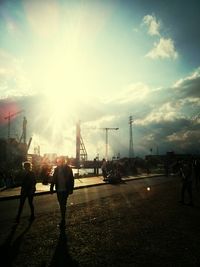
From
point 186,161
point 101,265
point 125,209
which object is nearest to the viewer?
point 101,265

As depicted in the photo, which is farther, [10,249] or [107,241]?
[107,241]

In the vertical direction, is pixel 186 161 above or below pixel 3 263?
above

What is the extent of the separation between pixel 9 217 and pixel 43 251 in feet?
17.7

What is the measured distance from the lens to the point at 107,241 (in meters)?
8.54

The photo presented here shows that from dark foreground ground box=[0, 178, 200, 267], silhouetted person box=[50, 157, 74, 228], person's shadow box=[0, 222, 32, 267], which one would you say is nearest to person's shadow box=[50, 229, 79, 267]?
dark foreground ground box=[0, 178, 200, 267]

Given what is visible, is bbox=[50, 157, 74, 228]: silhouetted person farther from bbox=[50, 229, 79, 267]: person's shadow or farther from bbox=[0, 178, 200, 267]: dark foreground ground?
bbox=[50, 229, 79, 267]: person's shadow

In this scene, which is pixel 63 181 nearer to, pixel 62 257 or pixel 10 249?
pixel 10 249

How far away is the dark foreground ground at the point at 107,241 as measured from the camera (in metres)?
6.85

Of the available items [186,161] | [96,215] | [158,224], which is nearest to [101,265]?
[158,224]

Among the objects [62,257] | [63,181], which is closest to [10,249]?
[62,257]

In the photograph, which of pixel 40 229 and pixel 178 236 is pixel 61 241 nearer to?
pixel 40 229

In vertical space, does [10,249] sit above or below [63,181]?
below

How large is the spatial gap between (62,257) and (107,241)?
168 cm

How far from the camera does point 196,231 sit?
32.3 ft
